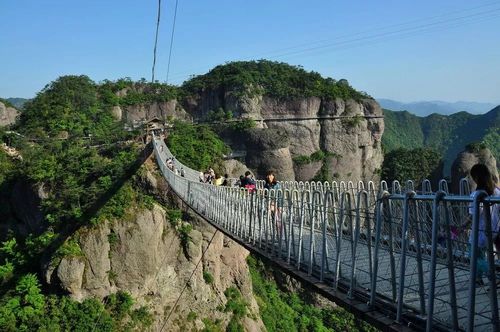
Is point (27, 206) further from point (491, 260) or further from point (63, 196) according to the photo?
point (491, 260)

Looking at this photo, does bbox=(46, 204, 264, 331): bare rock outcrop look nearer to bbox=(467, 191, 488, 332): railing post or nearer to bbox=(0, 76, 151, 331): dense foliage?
bbox=(0, 76, 151, 331): dense foliage

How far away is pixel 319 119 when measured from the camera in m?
35.7

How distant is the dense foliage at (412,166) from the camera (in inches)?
1490

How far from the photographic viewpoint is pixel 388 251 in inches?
183

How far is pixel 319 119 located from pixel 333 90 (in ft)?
8.46

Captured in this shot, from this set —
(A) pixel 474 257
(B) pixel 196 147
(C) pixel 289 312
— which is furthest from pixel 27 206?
(A) pixel 474 257

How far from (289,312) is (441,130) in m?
83.0

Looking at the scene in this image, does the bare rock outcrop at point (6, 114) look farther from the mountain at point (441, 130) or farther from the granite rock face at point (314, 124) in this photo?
the mountain at point (441, 130)

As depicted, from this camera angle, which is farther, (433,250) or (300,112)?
(300,112)

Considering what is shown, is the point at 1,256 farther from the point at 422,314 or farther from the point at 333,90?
the point at 333,90

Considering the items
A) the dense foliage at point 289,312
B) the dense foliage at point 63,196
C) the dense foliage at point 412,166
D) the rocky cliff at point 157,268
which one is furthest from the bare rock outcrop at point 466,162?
the dense foliage at point 63,196

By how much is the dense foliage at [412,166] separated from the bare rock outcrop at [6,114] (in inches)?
1310

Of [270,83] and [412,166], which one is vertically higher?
[270,83]

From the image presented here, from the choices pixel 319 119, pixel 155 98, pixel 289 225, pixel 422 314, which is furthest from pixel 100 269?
pixel 319 119
